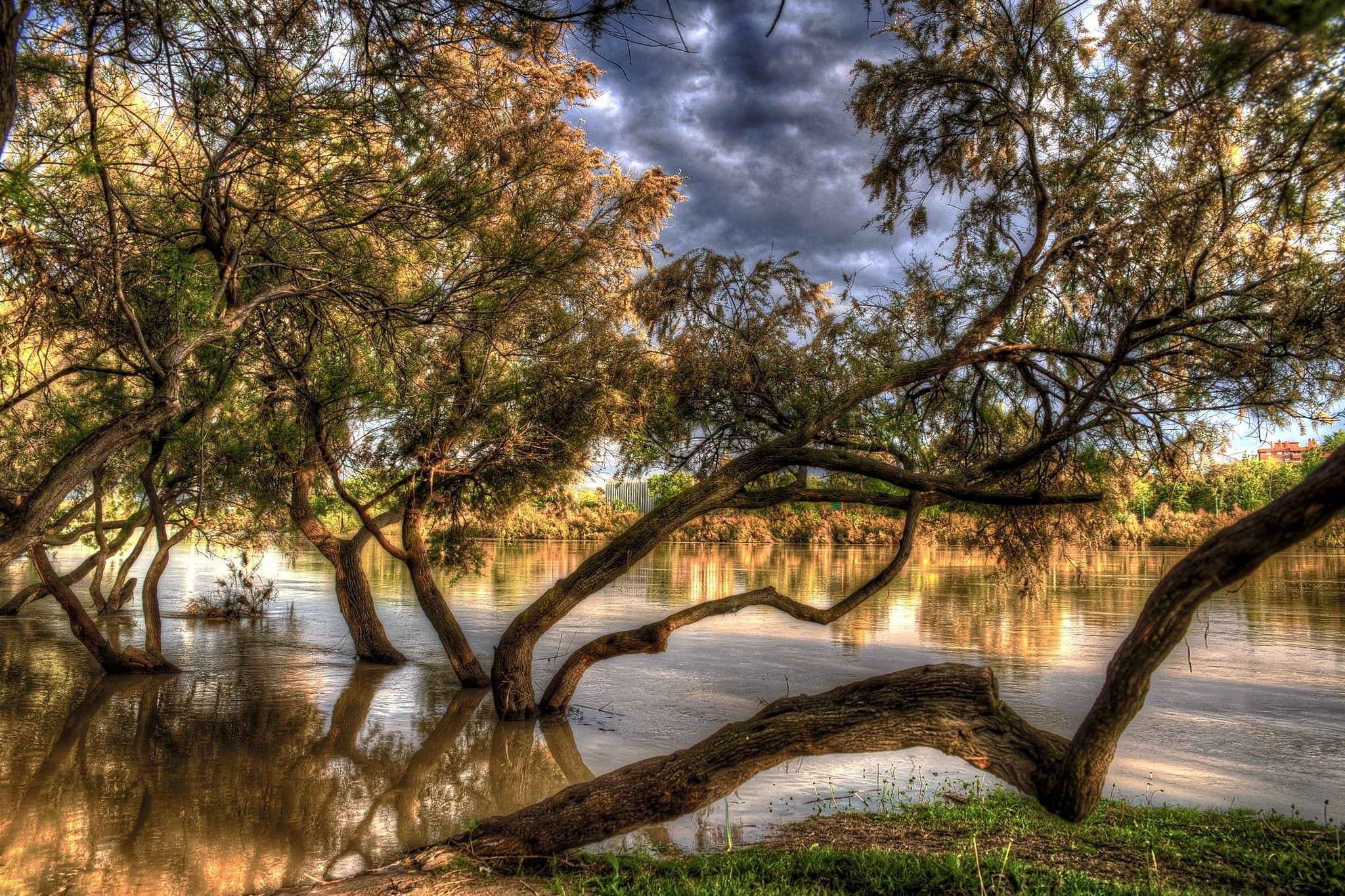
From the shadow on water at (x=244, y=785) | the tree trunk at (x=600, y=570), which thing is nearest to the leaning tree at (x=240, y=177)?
the shadow on water at (x=244, y=785)

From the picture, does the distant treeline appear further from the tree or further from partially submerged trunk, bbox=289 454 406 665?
partially submerged trunk, bbox=289 454 406 665

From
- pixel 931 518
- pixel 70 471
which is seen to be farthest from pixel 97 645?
pixel 931 518

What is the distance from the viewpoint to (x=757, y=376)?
10.7 metres

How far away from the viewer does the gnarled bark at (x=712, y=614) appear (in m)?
9.16

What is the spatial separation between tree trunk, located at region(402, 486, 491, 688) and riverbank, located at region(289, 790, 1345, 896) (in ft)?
24.0

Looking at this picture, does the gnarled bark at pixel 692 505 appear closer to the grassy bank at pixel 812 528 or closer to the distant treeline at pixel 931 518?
the distant treeline at pixel 931 518

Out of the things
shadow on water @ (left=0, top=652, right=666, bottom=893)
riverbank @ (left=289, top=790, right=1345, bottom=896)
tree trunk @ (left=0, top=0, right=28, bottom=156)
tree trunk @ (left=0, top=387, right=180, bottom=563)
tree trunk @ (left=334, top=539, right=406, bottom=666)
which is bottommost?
shadow on water @ (left=0, top=652, right=666, bottom=893)

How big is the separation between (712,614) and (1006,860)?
5.15 m

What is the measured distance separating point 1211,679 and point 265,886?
47.2 feet

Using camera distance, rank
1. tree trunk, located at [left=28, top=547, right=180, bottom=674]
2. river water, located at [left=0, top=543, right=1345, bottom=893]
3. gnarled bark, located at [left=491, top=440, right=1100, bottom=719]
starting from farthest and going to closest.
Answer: tree trunk, located at [left=28, top=547, right=180, bottom=674]
gnarled bark, located at [left=491, top=440, right=1100, bottom=719]
river water, located at [left=0, top=543, right=1345, bottom=893]

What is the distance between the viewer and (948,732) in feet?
14.3

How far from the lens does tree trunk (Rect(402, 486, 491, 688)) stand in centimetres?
1263

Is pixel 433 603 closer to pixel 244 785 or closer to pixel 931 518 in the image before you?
pixel 244 785

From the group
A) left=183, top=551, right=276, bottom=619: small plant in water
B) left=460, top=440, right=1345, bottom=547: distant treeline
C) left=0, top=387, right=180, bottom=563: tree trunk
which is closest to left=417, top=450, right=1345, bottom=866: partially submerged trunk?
left=460, top=440, right=1345, bottom=547: distant treeline
